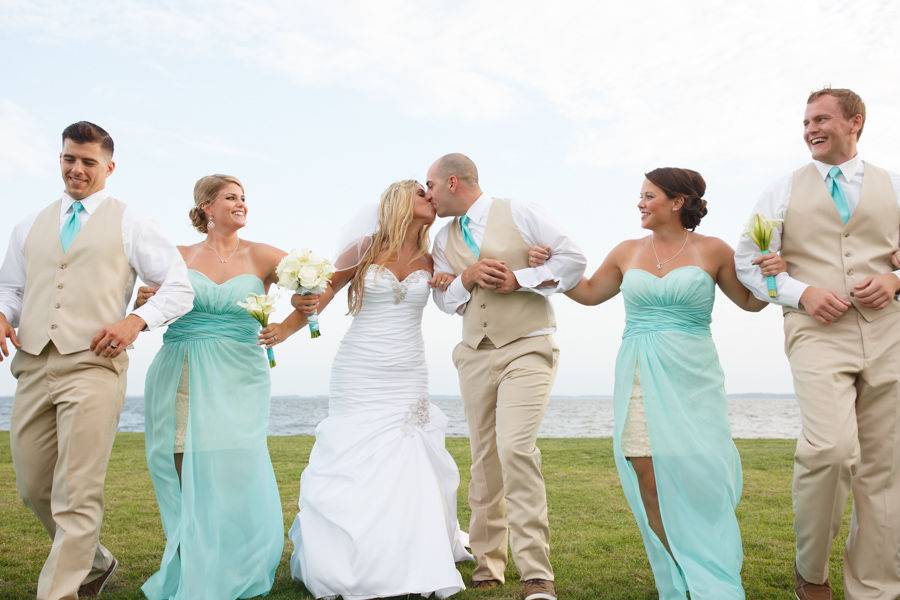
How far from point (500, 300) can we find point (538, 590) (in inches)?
73.0

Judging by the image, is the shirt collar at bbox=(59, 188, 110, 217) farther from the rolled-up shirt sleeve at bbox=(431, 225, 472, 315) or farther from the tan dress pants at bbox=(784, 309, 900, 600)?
the tan dress pants at bbox=(784, 309, 900, 600)

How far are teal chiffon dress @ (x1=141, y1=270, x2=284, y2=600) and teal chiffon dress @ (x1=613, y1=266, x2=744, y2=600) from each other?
2.41m

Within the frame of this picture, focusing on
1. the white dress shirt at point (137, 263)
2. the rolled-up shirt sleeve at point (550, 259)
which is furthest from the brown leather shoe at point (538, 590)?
the white dress shirt at point (137, 263)

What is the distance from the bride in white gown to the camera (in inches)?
203

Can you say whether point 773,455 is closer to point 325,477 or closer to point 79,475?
point 325,477

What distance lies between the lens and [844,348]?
187 inches

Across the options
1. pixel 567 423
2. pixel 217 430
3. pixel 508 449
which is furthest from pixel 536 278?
pixel 567 423

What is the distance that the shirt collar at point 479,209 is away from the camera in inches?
232

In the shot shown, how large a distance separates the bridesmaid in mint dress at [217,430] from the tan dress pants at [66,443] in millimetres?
500

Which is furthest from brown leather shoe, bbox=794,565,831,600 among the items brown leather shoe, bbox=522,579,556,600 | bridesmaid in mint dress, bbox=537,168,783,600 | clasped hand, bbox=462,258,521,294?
clasped hand, bbox=462,258,521,294

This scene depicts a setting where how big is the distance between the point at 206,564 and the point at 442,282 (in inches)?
93.4

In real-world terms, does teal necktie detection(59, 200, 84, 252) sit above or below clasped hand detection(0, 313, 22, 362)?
above

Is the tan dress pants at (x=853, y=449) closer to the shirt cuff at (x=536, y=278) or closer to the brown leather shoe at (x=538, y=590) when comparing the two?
the brown leather shoe at (x=538, y=590)

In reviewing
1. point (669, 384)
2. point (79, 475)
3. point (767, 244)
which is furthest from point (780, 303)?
point (79, 475)
